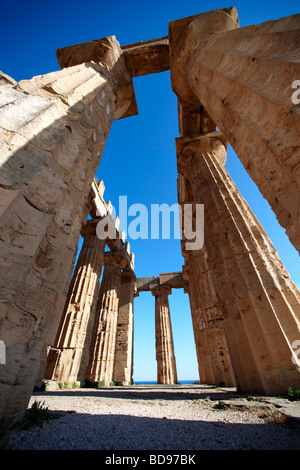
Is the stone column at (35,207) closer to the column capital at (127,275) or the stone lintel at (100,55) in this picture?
the stone lintel at (100,55)

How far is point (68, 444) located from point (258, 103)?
3.67 metres

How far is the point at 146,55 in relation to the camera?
6828mm

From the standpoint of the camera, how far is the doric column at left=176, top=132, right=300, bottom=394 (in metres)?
3.55

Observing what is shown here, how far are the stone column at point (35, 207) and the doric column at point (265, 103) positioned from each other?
2.15 metres

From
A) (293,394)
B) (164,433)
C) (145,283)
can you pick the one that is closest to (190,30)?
(164,433)

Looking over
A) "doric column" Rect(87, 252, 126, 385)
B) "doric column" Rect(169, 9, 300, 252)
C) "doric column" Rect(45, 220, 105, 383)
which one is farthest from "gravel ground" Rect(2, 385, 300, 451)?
"doric column" Rect(87, 252, 126, 385)

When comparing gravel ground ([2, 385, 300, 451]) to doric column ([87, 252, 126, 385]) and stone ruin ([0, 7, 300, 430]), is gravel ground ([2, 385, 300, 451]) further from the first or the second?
doric column ([87, 252, 126, 385])

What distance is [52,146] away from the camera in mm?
2270

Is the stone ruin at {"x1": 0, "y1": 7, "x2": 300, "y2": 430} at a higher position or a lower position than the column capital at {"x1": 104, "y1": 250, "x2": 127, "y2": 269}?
lower

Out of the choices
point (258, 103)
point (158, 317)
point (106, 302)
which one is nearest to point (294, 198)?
point (258, 103)

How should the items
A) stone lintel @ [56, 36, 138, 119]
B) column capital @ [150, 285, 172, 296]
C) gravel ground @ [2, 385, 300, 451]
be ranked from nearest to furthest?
gravel ground @ [2, 385, 300, 451]
stone lintel @ [56, 36, 138, 119]
column capital @ [150, 285, 172, 296]

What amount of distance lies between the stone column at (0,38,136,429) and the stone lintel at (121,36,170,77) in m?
4.93

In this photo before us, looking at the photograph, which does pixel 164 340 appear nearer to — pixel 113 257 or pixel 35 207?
pixel 113 257

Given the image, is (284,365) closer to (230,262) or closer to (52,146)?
(230,262)
